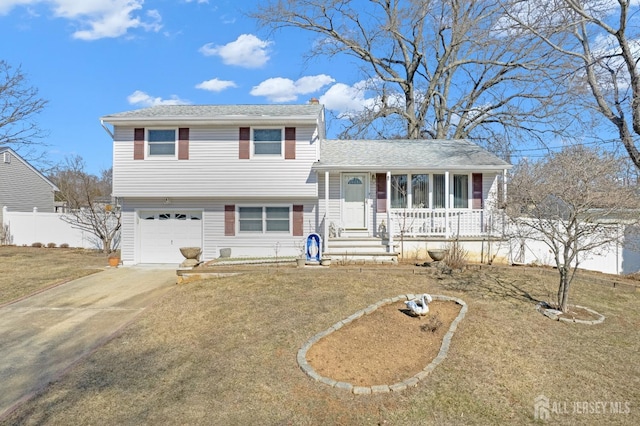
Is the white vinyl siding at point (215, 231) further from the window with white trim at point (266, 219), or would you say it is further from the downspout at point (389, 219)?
the downspout at point (389, 219)

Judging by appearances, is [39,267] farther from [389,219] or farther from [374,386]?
[374,386]

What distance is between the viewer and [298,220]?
13.2 m

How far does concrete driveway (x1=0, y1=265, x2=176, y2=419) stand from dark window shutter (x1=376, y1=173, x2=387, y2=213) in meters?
7.30

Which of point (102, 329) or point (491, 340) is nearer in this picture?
point (491, 340)

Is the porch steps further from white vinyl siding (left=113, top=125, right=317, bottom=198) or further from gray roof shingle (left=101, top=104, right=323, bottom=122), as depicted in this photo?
gray roof shingle (left=101, top=104, right=323, bottom=122)

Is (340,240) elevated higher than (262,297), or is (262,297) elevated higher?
(340,240)

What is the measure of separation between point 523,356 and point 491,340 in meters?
0.50

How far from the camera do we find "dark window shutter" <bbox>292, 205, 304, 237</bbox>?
13219 millimetres

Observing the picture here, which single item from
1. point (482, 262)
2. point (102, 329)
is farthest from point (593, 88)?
point (102, 329)

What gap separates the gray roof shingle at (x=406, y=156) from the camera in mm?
12789

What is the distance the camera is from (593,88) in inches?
585

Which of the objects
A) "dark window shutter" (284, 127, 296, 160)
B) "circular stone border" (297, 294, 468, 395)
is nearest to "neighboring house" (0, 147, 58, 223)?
"dark window shutter" (284, 127, 296, 160)

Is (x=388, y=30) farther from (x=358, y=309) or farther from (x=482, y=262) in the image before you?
(x=358, y=309)

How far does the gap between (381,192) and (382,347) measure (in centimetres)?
849
